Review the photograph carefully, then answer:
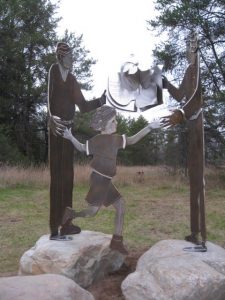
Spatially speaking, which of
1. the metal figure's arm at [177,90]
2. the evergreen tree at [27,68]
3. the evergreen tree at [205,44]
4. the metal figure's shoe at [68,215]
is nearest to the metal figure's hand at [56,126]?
the metal figure's shoe at [68,215]

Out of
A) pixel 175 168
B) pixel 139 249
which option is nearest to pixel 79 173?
pixel 175 168

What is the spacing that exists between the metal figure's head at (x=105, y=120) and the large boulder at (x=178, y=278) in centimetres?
149

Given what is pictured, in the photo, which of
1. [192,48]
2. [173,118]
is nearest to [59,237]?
[173,118]

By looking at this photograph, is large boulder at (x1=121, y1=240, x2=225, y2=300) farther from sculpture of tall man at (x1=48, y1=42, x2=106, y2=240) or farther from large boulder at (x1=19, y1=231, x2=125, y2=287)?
sculpture of tall man at (x1=48, y1=42, x2=106, y2=240)

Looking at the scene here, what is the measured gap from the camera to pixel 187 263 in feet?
15.1

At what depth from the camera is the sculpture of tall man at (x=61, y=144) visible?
549 cm

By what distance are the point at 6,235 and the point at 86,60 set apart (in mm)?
15853

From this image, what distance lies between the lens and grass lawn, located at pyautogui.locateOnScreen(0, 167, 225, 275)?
7875 millimetres

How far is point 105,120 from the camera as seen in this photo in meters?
5.38

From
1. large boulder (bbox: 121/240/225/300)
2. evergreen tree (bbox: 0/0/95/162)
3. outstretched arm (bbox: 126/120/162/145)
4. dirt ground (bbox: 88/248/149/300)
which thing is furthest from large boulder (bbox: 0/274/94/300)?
evergreen tree (bbox: 0/0/95/162)

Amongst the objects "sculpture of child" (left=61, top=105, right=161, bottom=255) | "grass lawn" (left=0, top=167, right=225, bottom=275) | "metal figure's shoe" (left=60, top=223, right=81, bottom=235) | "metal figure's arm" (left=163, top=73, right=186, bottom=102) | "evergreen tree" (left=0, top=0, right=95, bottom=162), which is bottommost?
"grass lawn" (left=0, top=167, right=225, bottom=275)

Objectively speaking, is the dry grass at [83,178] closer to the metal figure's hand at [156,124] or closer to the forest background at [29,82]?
the forest background at [29,82]

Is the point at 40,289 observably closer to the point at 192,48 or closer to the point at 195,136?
the point at 195,136

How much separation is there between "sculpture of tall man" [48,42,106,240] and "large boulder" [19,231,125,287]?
29cm
